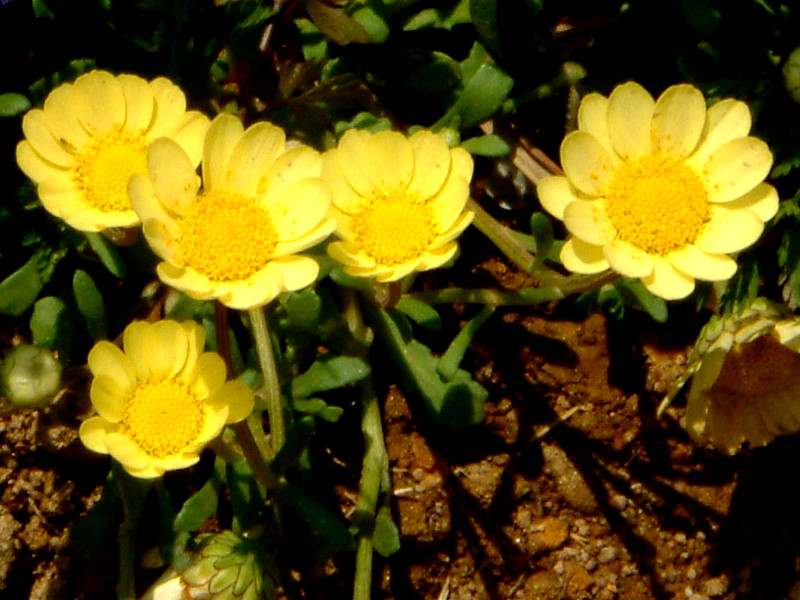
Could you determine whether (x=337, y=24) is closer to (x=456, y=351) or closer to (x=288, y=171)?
(x=288, y=171)

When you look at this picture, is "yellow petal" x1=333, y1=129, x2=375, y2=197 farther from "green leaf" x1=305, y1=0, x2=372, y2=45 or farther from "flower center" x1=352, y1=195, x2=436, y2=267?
"green leaf" x1=305, y1=0, x2=372, y2=45

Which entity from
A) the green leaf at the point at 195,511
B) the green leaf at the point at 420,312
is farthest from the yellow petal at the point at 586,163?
the green leaf at the point at 195,511

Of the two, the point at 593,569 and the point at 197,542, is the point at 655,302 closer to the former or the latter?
the point at 593,569

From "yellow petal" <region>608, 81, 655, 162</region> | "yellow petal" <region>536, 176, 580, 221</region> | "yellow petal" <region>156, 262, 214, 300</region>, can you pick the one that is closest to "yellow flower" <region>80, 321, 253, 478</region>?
"yellow petal" <region>156, 262, 214, 300</region>

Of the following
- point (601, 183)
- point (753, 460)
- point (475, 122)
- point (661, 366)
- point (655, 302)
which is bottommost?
point (753, 460)

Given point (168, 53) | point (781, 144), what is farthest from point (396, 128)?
point (781, 144)

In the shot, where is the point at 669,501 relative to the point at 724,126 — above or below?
below

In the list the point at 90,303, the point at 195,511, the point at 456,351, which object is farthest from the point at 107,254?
the point at 456,351
